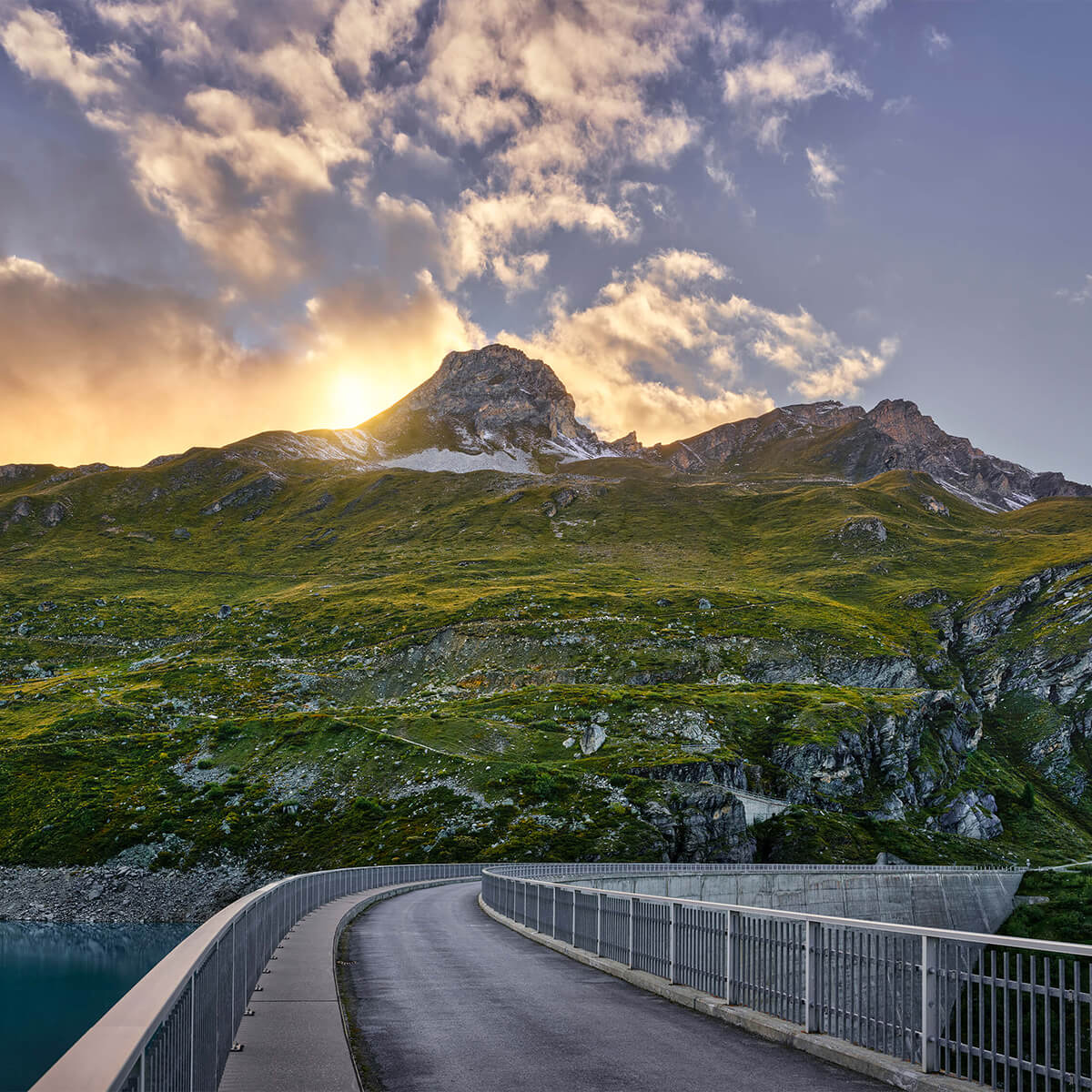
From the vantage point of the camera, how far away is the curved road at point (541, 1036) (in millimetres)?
10453

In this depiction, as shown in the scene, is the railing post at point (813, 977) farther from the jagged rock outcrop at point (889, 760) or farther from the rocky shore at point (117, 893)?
the jagged rock outcrop at point (889, 760)

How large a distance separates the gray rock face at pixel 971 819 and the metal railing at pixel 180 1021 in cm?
11144

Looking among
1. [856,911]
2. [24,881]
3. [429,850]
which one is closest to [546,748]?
[429,850]

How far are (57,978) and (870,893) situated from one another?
196 ft

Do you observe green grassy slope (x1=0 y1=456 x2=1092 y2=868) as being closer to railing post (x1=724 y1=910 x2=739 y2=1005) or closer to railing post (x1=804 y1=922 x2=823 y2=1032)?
railing post (x1=724 y1=910 x2=739 y2=1005)

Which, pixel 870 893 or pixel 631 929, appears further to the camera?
pixel 870 893

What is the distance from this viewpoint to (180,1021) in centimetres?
651

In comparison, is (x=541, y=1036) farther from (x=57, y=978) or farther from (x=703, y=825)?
(x=703, y=825)

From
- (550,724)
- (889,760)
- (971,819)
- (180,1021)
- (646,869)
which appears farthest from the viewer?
(889,760)

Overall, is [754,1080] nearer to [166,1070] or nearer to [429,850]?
[166,1070]

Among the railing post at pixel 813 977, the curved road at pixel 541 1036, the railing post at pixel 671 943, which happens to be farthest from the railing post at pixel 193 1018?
the railing post at pixel 671 943

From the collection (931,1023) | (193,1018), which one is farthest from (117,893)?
(931,1023)

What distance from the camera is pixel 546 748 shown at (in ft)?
348

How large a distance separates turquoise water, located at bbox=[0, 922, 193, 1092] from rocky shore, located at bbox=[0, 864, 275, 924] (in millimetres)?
1896
